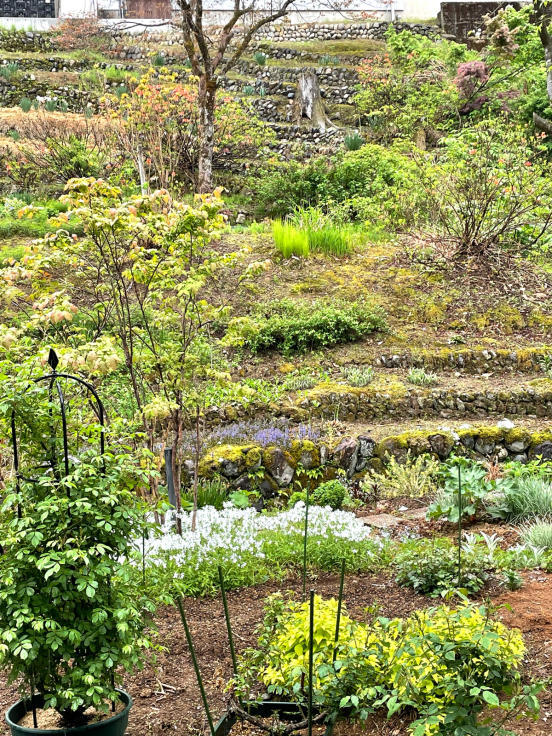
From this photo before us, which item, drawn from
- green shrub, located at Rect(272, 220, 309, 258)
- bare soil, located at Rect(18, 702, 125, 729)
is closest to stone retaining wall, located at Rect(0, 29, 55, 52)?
green shrub, located at Rect(272, 220, 309, 258)

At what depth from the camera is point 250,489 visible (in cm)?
646

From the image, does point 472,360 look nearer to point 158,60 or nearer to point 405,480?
point 405,480

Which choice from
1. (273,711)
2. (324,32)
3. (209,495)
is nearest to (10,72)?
(324,32)

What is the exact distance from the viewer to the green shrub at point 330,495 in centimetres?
628

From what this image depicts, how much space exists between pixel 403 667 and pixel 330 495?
3666 millimetres

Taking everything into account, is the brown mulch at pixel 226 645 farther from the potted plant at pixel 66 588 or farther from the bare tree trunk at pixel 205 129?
the bare tree trunk at pixel 205 129

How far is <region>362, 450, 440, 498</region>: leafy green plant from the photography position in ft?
21.6

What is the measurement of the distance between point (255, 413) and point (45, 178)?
32.3 feet

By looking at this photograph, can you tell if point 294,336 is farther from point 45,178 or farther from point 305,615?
point 45,178

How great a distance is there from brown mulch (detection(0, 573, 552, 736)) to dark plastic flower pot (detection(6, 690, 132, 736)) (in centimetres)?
34

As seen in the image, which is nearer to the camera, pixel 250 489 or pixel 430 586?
pixel 430 586

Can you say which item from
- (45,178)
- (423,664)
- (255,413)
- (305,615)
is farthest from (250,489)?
(45,178)

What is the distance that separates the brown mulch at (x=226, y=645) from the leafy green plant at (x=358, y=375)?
3660 millimetres

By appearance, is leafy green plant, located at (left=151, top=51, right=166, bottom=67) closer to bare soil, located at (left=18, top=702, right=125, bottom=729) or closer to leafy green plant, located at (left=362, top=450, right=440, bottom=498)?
leafy green plant, located at (left=362, top=450, right=440, bottom=498)
